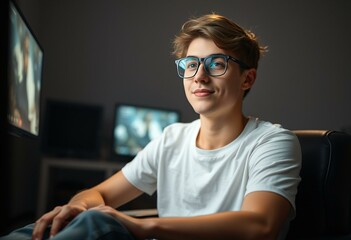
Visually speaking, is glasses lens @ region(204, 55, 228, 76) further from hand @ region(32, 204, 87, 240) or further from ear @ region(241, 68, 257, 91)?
hand @ region(32, 204, 87, 240)

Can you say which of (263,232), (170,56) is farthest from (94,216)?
(170,56)

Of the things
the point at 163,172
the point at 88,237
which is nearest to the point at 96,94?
the point at 163,172

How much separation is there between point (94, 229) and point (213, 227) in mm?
307

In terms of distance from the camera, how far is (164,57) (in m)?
4.41

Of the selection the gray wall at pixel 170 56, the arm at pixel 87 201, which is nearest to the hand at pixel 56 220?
the arm at pixel 87 201

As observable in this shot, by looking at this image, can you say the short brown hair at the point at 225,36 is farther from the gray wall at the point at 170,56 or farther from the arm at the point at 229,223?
the gray wall at the point at 170,56

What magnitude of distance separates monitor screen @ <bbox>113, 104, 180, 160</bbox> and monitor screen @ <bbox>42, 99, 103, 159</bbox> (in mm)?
162

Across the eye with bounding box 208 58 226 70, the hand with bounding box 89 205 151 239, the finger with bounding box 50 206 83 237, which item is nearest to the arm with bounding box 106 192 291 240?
the hand with bounding box 89 205 151 239

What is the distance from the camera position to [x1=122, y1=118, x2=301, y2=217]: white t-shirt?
127 centimetres

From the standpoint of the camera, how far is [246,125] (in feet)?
4.98

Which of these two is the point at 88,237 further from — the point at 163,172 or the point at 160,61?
the point at 160,61

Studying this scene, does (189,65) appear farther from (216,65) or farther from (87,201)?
(87,201)

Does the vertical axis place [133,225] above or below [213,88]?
below

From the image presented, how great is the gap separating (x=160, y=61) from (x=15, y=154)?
1715mm
